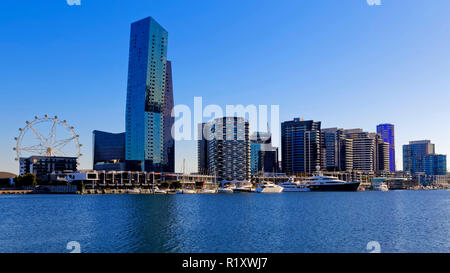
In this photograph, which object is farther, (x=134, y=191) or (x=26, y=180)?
(x=134, y=191)

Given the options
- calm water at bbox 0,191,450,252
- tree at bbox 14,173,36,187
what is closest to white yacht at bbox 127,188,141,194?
tree at bbox 14,173,36,187

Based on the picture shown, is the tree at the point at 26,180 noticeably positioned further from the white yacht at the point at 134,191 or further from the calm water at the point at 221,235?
the calm water at the point at 221,235

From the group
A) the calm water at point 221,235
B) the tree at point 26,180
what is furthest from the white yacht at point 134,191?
the calm water at point 221,235

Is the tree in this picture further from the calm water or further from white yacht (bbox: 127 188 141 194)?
the calm water

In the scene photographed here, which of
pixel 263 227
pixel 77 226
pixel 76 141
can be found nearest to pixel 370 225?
pixel 263 227

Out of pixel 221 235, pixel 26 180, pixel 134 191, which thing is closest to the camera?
pixel 221 235

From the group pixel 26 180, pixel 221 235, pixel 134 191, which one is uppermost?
pixel 221 235

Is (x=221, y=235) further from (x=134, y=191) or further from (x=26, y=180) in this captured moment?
(x=26, y=180)

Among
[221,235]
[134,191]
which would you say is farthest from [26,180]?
[221,235]

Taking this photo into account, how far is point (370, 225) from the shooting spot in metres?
53.1

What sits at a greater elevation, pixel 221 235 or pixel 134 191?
pixel 221 235

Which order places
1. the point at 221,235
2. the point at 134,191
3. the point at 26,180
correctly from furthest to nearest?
the point at 134,191
the point at 26,180
the point at 221,235

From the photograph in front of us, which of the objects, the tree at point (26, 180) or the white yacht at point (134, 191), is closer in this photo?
the tree at point (26, 180)
